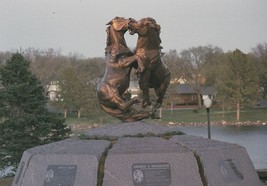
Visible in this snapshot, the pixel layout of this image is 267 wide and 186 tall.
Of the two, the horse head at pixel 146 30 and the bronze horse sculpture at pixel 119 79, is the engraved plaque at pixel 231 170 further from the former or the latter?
the horse head at pixel 146 30

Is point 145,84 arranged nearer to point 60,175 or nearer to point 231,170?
point 231,170

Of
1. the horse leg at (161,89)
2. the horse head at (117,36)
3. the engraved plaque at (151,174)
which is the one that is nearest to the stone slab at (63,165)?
the engraved plaque at (151,174)

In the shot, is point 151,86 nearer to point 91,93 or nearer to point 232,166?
point 232,166

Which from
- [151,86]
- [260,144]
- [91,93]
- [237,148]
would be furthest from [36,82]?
[91,93]

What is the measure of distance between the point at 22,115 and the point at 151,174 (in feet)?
34.9

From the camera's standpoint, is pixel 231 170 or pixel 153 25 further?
pixel 153 25

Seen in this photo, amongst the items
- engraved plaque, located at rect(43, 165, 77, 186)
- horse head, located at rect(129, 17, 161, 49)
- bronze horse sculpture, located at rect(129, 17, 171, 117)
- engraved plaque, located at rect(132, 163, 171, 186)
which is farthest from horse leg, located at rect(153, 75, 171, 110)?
engraved plaque, located at rect(43, 165, 77, 186)

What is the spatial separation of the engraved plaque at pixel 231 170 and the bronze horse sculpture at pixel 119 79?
6.98 ft

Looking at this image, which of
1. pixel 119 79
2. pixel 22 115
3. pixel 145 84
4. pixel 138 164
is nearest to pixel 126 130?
pixel 119 79

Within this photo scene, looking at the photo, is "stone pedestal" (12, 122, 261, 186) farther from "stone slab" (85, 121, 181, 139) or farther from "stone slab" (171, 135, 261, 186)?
"stone slab" (85, 121, 181, 139)

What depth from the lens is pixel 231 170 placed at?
6.27 metres

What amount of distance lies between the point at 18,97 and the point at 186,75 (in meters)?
48.2

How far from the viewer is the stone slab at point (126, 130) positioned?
276 inches

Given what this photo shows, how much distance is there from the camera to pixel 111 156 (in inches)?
229
